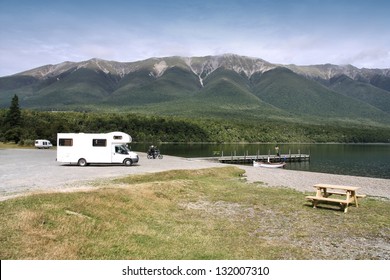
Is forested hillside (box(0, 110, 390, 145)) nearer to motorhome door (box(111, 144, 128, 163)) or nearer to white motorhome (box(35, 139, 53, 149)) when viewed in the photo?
white motorhome (box(35, 139, 53, 149))

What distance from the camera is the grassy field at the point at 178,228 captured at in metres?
10.1

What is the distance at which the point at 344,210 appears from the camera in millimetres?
18156

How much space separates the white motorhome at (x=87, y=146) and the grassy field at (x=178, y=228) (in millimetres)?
20091

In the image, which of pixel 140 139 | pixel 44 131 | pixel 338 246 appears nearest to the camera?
A: pixel 338 246

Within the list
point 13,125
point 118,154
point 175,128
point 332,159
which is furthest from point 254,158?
point 175,128

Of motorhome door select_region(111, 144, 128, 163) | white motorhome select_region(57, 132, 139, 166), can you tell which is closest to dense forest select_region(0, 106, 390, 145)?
white motorhome select_region(57, 132, 139, 166)

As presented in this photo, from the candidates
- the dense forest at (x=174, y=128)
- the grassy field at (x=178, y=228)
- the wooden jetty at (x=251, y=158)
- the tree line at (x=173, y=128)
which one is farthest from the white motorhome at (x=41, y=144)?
the grassy field at (x=178, y=228)

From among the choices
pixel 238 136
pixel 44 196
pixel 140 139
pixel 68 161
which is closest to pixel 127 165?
pixel 68 161

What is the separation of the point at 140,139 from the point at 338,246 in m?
141

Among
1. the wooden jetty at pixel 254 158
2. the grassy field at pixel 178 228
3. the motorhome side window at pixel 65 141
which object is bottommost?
the wooden jetty at pixel 254 158

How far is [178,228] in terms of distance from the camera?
13281 mm

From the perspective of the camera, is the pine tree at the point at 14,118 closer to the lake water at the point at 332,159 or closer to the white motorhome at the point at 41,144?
the white motorhome at the point at 41,144
